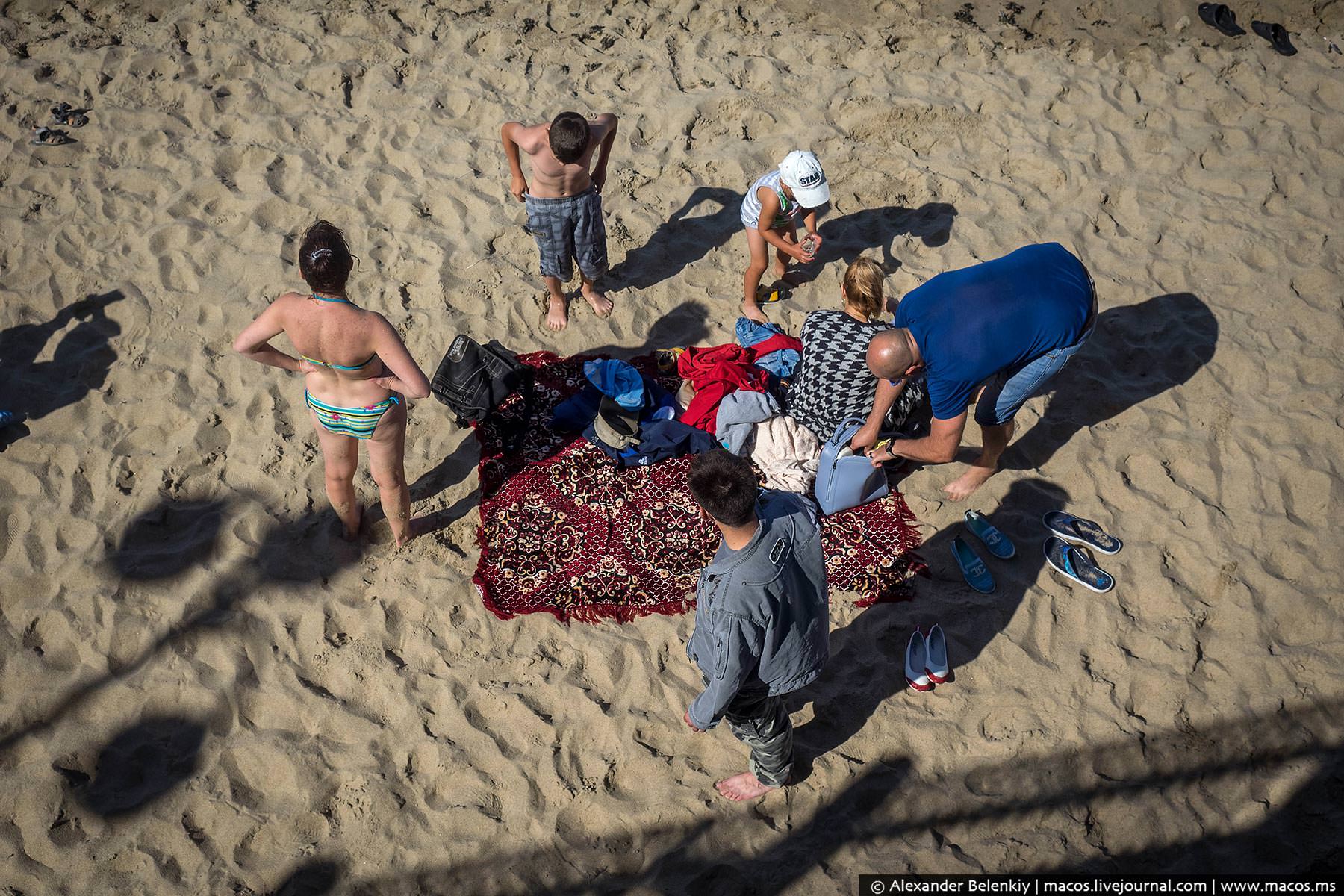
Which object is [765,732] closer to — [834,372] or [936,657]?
[936,657]

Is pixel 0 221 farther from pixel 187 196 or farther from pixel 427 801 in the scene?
pixel 427 801

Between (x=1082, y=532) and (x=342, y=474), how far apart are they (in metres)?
3.94

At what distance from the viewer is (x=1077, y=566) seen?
440 cm

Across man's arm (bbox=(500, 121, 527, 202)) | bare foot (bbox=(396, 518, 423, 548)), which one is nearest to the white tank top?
man's arm (bbox=(500, 121, 527, 202))

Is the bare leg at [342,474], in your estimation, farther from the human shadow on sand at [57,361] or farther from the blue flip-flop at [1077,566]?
the blue flip-flop at [1077,566]

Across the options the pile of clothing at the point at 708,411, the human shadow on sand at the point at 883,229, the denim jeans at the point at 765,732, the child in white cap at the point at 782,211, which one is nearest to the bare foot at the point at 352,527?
the pile of clothing at the point at 708,411

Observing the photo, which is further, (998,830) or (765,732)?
(998,830)

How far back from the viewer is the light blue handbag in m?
4.40

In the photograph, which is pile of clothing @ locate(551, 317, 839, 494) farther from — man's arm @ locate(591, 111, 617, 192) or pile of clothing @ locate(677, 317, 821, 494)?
man's arm @ locate(591, 111, 617, 192)

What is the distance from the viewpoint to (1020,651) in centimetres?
416

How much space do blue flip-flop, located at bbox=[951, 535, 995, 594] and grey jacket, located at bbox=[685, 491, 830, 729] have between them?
5.03ft

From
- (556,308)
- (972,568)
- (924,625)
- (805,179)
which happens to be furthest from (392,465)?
(972,568)

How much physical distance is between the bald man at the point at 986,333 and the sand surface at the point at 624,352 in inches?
34.7

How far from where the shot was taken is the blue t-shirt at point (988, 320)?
393 cm
